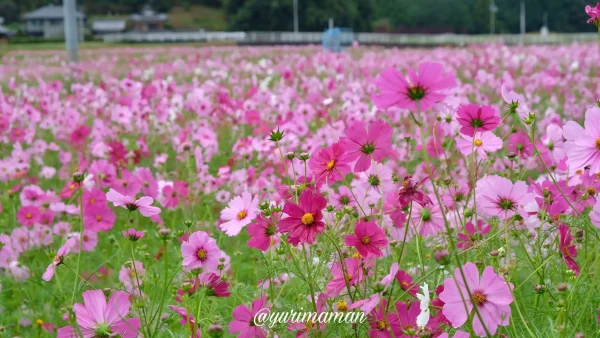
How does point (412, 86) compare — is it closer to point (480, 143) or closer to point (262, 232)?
point (262, 232)

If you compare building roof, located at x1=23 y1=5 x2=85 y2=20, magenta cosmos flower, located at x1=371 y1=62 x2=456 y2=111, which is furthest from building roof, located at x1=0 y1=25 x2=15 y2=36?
magenta cosmos flower, located at x1=371 y1=62 x2=456 y2=111

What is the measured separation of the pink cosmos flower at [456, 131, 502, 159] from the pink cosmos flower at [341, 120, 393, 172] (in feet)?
0.91

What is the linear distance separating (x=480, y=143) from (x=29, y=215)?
1405mm

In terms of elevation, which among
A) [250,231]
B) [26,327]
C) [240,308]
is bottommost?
[26,327]

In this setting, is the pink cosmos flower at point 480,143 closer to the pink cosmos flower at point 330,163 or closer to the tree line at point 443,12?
the pink cosmos flower at point 330,163

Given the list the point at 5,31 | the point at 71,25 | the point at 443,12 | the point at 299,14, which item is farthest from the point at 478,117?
the point at 443,12

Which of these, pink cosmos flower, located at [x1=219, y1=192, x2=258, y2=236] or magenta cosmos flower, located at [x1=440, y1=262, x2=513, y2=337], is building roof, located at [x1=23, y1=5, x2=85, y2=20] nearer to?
pink cosmos flower, located at [x1=219, y1=192, x2=258, y2=236]

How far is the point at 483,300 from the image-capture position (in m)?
1.01

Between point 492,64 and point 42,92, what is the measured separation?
15.9 ft

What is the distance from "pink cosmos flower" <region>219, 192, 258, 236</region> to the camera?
4.17ft

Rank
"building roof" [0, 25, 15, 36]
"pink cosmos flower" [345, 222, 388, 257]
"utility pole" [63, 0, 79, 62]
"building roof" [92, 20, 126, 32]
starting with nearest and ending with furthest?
"pink cosmos flower" [345, 222, 388, 257] < "utility pole" [63, 0, 79, 62] < "building roof" [0, 25, 15, 36] < "building roof" [92, 20, 126, 32]

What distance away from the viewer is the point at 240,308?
116 centimetres

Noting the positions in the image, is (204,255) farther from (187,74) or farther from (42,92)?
(187,74)

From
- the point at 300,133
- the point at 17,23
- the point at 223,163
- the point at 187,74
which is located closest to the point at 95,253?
the point at 300,133
